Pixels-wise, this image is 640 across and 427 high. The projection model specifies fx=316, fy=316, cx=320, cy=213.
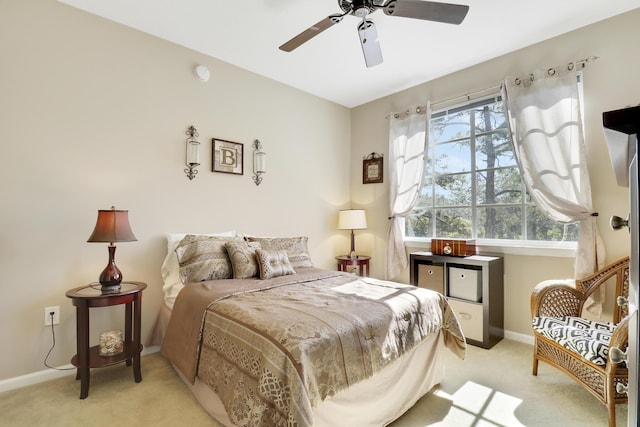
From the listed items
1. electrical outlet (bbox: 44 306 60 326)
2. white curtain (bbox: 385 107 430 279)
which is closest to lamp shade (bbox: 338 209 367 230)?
white curtain (bbox: 385 107 430 279)

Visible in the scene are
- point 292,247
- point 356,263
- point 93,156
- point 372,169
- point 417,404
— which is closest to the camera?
point 417,404

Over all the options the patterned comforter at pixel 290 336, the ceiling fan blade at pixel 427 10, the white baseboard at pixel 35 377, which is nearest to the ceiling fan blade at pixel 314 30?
the ceiling fan blade at pixel 427 10

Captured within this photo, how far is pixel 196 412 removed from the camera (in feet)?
6.23

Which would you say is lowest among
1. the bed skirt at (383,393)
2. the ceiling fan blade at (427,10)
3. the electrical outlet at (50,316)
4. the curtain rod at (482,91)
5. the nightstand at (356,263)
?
the bed skirt at (383,393)

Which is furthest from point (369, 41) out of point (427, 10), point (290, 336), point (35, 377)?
point (35, 377)

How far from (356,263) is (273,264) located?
1.58 m

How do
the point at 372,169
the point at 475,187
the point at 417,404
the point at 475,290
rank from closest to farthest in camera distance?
the point at 417,404 < the point at 475,290 < the point at 475,187 < the point at 372,169

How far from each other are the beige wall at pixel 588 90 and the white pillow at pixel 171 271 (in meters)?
2.57

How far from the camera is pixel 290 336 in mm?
1439

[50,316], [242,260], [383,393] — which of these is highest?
[242,260]

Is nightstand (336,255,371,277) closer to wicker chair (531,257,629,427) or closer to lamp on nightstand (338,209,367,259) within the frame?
lamp on nightstand (338,209,367,259)

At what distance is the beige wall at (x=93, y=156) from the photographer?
222 centimetres

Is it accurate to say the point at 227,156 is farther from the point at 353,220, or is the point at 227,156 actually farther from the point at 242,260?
the point at 353,220

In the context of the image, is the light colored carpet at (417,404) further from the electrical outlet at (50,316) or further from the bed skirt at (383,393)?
the electrical outlet at (50,316)
